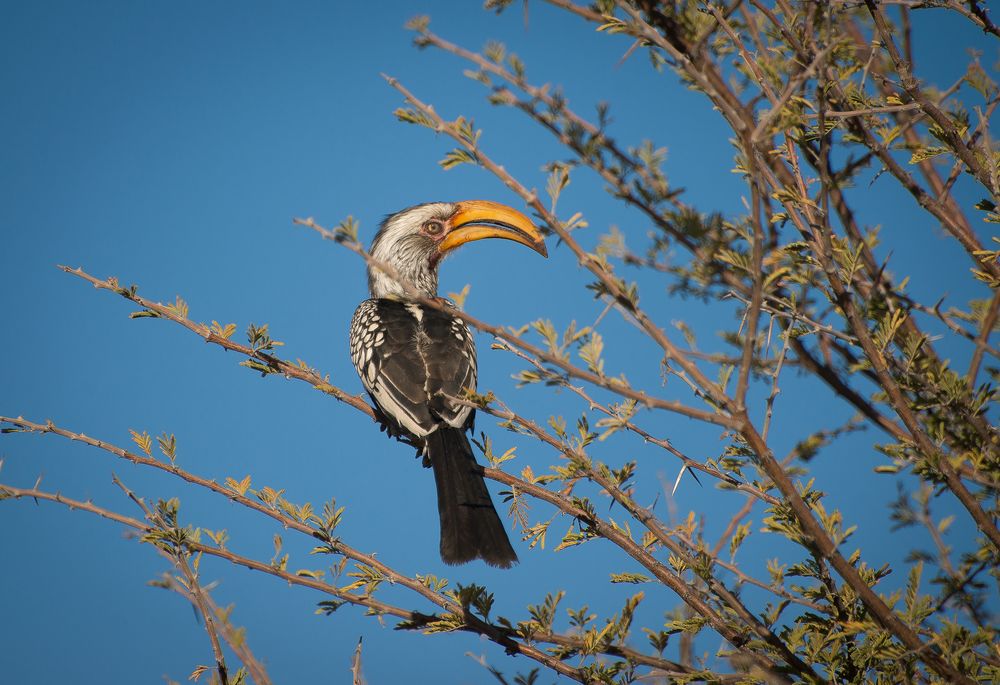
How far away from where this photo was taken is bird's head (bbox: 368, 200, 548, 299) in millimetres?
5242

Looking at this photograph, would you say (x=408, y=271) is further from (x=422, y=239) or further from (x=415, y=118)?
(x=415, y=118)

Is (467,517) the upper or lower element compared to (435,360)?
lower

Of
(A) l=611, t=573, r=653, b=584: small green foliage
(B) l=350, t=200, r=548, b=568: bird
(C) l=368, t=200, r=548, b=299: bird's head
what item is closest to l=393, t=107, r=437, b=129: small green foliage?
(B) l=350, t=200, r=548, b=568: bird

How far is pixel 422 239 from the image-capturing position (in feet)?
18.3

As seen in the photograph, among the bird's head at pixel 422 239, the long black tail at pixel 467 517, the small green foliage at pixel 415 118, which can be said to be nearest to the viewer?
the small green foliage at pixel 415 118

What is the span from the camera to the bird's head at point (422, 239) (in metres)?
5.24

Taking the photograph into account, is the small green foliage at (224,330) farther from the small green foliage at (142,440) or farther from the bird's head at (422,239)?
the bird's head at (422,239)

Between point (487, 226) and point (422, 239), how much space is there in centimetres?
76

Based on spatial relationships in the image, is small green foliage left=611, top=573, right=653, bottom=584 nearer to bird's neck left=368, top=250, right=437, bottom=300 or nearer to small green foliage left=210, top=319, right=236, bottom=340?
small green foliage left=210, top=319, right=236, bottom=340

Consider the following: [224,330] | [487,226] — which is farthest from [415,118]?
[487,226]

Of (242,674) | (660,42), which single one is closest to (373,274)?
(242,674)

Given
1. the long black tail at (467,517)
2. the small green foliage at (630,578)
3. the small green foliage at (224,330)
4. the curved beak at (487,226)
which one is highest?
the curved beak at (487,226)

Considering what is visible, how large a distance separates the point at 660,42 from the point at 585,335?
705mm

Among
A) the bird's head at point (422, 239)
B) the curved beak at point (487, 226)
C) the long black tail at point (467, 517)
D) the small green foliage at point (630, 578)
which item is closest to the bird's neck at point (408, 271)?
the bird's head at point (422, 239)
